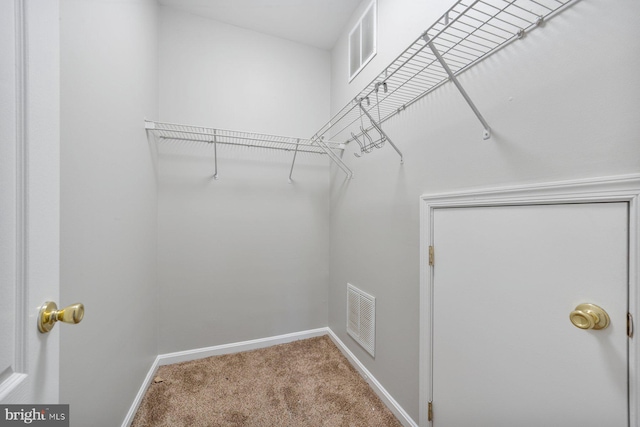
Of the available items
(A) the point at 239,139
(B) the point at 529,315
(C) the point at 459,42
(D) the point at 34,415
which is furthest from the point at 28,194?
(A) the point at 239,139

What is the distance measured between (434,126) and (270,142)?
4.66ft

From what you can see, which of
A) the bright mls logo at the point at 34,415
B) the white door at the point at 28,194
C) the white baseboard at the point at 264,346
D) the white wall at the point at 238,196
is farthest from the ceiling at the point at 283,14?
the white baseboard at the point at 264,346

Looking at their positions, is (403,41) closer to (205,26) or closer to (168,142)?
(205,26)

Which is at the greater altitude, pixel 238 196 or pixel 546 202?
pixel 238 196

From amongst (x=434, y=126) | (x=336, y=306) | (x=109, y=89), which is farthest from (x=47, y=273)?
(x=336, y=306)

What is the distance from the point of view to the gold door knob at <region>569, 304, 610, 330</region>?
65 cm

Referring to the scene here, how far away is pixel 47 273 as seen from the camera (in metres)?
0.57

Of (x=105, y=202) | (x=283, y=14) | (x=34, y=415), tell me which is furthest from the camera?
(x=283, y=14)

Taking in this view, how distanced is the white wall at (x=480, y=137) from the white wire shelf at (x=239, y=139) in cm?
37

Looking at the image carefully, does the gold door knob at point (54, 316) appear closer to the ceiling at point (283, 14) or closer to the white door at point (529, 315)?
the white door at point (529, 315)

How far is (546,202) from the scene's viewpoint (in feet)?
2.55

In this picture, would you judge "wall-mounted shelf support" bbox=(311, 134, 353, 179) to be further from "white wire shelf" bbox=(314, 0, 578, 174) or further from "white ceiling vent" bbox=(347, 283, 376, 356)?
"white ceiling vent" bbox=(347, 283, 376, 356)

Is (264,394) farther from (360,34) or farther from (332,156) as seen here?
(360,34)

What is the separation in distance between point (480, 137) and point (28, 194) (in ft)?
4.69
